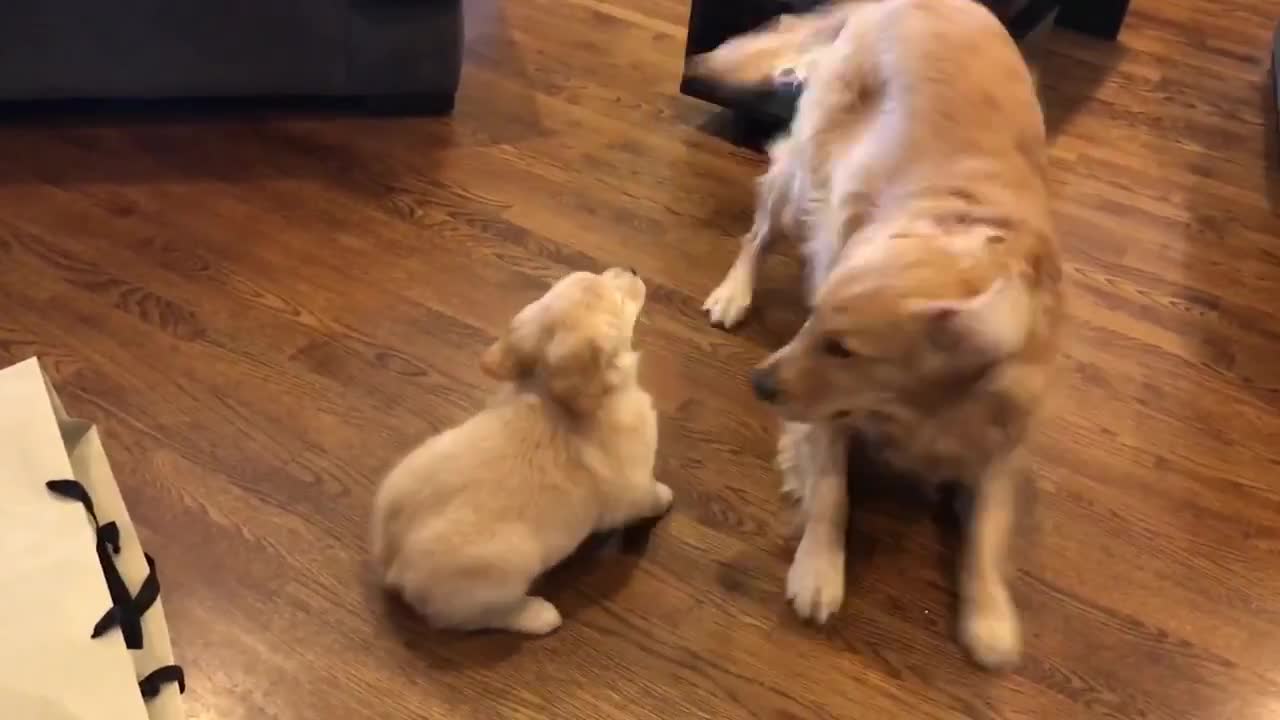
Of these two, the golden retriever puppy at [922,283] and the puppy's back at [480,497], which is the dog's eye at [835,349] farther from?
the puppy's back at [480,497]

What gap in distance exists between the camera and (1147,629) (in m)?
1.74

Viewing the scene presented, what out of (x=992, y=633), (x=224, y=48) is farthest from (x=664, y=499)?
(x=224, y=48)

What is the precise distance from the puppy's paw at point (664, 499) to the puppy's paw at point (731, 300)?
0.48m

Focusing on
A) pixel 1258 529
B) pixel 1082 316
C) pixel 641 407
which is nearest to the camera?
pixel 641 407

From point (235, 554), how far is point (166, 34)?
1.25 metres

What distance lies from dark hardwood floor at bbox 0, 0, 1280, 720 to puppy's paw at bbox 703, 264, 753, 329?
1.5 inches

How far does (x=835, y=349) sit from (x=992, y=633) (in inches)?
19.4

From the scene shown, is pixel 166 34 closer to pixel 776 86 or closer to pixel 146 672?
pixel 776 86

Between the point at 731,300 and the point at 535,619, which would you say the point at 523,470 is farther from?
the point at 731,300

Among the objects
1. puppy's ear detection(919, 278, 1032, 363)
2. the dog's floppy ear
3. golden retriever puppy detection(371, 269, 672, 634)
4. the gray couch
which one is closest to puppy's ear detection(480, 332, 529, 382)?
golden retriever puppy detection(371, 269, 672, 634)

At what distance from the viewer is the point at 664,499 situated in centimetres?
181

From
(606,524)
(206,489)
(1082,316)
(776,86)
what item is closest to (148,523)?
(206,489)

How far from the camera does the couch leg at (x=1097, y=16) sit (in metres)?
3.34

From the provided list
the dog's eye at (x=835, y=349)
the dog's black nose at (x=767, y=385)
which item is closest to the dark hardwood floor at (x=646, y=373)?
the dog's black nose at (x=767, y=385)
